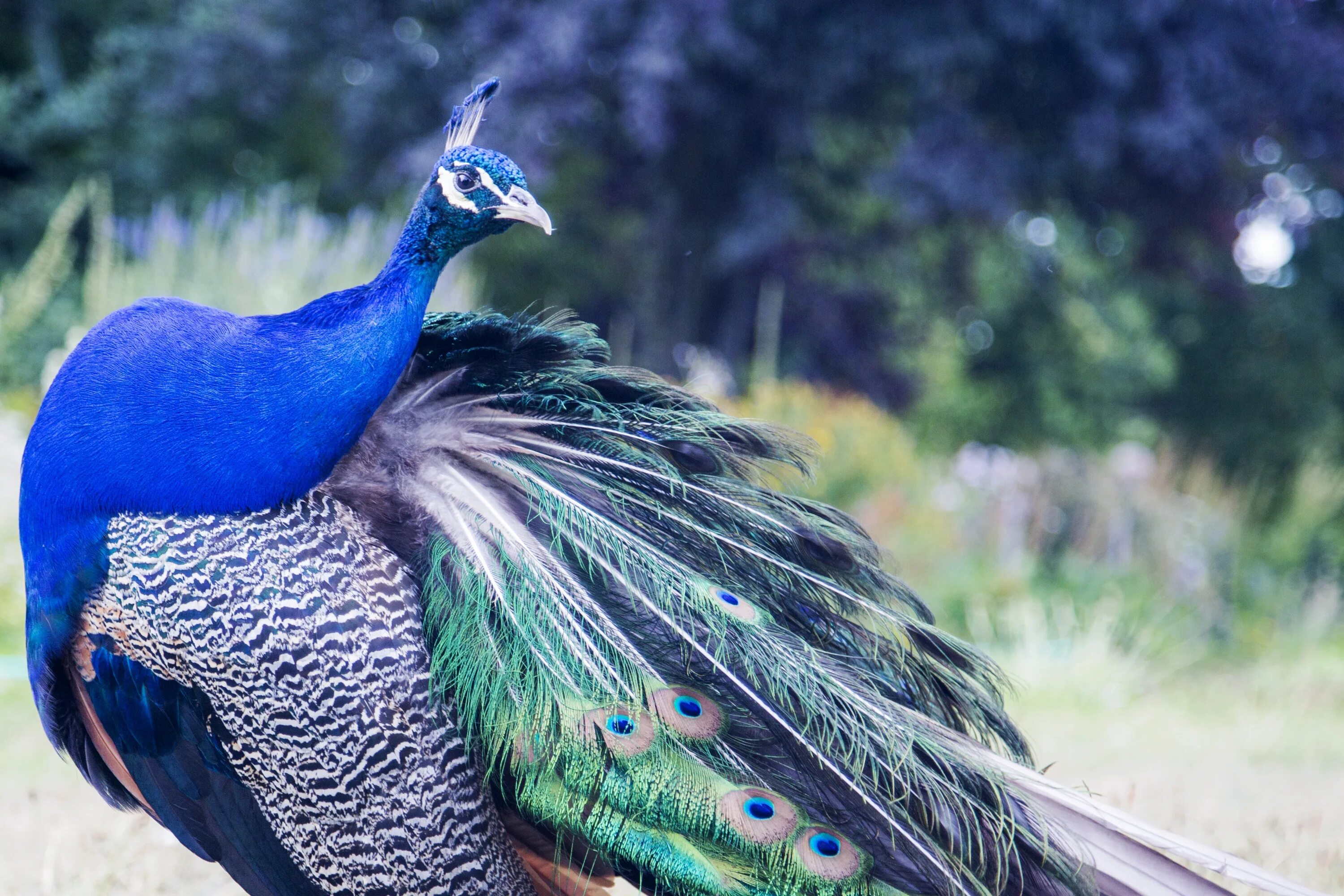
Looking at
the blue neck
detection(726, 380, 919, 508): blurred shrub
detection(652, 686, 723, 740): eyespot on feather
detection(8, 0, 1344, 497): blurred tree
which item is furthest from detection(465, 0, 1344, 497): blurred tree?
detection(652, 686, 723, 740): eyespot on feather

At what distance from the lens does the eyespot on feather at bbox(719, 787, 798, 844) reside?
1.86m

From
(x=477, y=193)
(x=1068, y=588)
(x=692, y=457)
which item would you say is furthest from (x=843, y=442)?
(x=477, y=193)

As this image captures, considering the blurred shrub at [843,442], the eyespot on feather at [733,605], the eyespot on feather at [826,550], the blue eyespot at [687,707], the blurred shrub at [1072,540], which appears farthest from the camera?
the blurred shrub at [843,442]

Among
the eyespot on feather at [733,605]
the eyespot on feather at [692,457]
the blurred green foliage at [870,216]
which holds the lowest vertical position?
the eyespot on feather at [733,605]

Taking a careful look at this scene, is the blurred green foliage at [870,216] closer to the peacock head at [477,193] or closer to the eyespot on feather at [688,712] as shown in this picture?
the peacock head at [477,193]

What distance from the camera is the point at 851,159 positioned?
32.4ft

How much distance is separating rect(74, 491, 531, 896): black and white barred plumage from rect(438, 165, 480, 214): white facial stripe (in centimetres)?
62

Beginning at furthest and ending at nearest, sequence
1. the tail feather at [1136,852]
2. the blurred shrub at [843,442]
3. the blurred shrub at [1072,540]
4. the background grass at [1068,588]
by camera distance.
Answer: the blurred shrub at [843,442]
the blurred shrub at [1072,540]
the background grass at [1068,588]
the tail feather at [1136,852]

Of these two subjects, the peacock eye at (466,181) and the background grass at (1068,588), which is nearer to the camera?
the peacock eye at (466,181)

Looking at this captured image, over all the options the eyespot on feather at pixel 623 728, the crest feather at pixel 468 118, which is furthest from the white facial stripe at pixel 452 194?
the eyespot on feather at pixel 623 728

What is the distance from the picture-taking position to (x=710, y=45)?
23.5 feet

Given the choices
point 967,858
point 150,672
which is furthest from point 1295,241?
point 150,672

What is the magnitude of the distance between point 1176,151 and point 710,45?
2.99 m

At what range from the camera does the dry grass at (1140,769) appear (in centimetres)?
283
